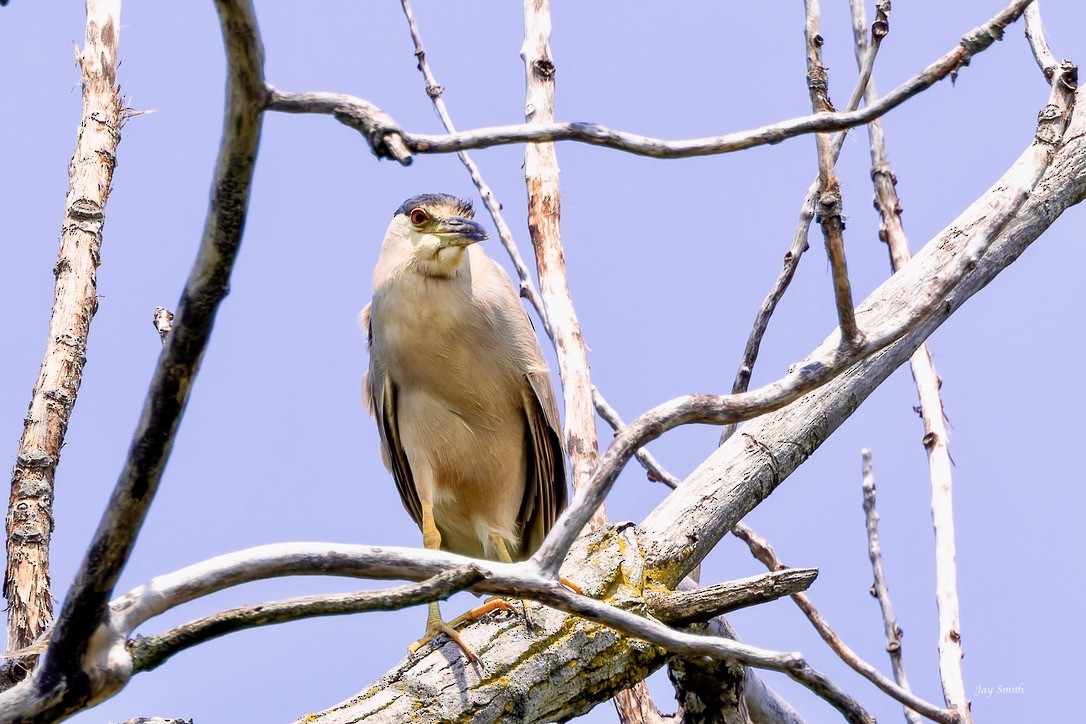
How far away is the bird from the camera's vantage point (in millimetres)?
4441

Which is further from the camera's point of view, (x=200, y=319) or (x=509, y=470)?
(x=509, y=470)

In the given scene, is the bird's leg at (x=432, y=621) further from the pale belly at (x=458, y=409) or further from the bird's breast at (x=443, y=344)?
the bird's breast at (x=443, y=344)

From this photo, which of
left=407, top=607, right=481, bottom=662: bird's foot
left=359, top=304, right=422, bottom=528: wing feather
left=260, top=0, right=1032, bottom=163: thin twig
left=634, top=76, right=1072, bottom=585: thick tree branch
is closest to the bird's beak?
left=359, top=304, right=422, bottom=528: wing feather

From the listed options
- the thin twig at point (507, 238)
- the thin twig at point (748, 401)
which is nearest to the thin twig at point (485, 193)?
the thin twig at point (507, 238)

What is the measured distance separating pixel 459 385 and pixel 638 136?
2635 millimetres

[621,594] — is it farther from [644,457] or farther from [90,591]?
[90,591]

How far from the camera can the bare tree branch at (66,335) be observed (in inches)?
143

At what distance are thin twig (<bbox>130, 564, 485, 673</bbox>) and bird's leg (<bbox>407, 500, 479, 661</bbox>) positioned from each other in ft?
0.35

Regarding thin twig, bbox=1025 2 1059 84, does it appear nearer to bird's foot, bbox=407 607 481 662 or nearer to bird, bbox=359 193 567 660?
bird, bbox=359 193 567 660

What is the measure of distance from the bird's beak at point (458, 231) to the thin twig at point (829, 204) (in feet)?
6.25

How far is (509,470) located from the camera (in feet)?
15.5

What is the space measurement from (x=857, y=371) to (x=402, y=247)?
2151 mm

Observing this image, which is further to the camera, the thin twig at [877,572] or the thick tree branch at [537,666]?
the thin twig at [877,572]

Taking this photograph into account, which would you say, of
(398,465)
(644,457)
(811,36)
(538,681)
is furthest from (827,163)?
(398,465)
